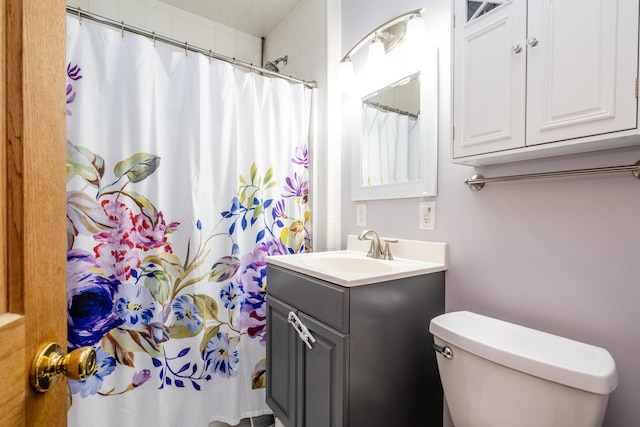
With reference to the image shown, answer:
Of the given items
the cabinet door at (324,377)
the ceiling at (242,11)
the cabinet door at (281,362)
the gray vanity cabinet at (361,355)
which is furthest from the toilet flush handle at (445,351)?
the ceiling at (242,11)

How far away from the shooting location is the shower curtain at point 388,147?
4.72ft

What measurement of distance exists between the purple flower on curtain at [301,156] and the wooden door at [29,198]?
1.37m

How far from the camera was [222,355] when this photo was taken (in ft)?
5.18

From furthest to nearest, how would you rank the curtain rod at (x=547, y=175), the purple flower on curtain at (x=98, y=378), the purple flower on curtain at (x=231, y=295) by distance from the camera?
the purple flower on curtain at (x=231, y=295), the purple flower on curtain at (x=98, y=378), the curtain rod at (x=547, y=175)

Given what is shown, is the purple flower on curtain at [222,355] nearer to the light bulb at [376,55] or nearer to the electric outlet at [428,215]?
the electric outlet at [428,215]

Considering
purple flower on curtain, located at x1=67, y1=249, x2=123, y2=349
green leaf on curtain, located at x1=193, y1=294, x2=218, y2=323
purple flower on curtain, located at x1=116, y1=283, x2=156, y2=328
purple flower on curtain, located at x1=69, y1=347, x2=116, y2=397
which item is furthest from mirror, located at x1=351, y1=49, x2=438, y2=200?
purple flower on curtain, located at x1=69, y1=347, x2=116, y2=397

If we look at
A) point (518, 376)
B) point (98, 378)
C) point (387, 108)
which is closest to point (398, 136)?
point (387, 108)

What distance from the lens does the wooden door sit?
1.29 feet

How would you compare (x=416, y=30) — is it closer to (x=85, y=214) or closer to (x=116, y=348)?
(x=85, y=214)

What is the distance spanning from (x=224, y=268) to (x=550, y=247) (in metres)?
1.39

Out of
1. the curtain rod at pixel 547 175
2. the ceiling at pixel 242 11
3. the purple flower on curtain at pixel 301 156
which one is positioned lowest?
the curtain rod at pixel 547 175

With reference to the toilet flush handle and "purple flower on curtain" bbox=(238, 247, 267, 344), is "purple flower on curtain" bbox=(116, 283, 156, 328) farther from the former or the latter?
the toilet flush handle

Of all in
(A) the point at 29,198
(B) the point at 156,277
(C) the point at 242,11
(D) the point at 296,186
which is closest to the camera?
(A) the point at 29,198

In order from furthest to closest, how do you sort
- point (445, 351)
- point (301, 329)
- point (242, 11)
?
point (242, 11) → point (301, 329) → point (445, 351)
